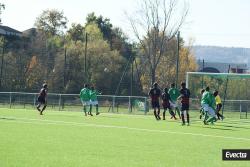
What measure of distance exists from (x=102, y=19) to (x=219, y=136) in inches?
3446

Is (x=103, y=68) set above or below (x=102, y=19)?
below

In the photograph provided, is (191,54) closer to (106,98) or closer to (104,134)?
(106,98)

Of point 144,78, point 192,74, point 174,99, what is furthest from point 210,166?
point 144,78

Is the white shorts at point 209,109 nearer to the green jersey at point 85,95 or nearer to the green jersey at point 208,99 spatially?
the green jersey at point 208,99

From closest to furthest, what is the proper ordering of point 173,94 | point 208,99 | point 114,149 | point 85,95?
point 114,149 < point 208,99 < point 173,94 < point 85,95

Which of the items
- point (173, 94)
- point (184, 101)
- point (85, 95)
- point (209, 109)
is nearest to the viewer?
point (184, 101)

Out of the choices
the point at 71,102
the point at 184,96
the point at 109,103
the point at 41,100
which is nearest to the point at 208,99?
the point at 184,96

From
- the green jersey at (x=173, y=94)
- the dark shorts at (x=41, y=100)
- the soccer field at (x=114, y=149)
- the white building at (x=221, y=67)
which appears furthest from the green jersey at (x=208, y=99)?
the white building at (x=221, y=67)

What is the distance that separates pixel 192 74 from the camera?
43969 millimetres

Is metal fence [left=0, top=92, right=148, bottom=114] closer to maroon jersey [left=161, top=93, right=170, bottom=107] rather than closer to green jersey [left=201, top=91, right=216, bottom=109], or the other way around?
maroon jersey [left=161, top=93, right=170, bottom=107]

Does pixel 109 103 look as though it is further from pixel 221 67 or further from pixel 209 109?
pixel 221 67

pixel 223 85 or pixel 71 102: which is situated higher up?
pixel 223 85

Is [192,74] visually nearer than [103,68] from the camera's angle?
Yes

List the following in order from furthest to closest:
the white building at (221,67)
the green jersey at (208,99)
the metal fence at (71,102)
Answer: the white building at (221,67) → the metal fence at (71,102) → the green jersey at (208,99)
